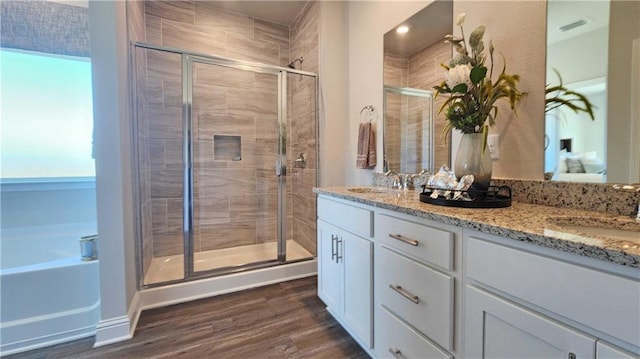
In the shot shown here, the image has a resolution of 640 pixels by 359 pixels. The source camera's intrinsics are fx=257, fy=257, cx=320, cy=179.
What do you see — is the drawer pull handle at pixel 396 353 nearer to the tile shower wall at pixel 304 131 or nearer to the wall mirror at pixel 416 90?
the wall mirror at pixel 416 90

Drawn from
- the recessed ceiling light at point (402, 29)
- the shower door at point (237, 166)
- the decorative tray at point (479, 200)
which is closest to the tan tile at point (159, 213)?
the shower door at point (237, 166)

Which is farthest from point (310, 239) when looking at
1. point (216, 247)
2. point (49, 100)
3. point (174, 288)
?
point (49, 100)

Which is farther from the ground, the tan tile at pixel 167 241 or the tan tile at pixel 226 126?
the tan tile at pixel 226 126

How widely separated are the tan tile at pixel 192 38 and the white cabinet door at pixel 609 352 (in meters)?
3.14

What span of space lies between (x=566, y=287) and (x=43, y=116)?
3.16 meters

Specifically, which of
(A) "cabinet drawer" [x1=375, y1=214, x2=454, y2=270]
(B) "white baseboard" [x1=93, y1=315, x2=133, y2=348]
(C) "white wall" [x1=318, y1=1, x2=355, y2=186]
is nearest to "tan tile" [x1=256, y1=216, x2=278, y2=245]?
(C) "white wall" [x1=318, y1=1, x2=355, y2=186]

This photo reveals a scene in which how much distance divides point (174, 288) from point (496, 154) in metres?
2.33

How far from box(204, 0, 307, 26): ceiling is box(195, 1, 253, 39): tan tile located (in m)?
0.06

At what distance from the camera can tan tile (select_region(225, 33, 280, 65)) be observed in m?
2.90

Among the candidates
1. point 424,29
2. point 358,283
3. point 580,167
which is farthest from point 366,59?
point 358,283

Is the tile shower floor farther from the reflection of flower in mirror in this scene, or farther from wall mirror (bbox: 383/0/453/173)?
the reflection of flower in mirror

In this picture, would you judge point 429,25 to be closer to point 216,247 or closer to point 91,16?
point 91,16

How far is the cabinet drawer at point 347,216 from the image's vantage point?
131 cm

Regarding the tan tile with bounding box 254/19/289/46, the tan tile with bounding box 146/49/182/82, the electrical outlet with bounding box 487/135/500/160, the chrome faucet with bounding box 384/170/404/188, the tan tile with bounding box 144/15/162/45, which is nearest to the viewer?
the electrical outlet with bounding box 487/135/500/160
